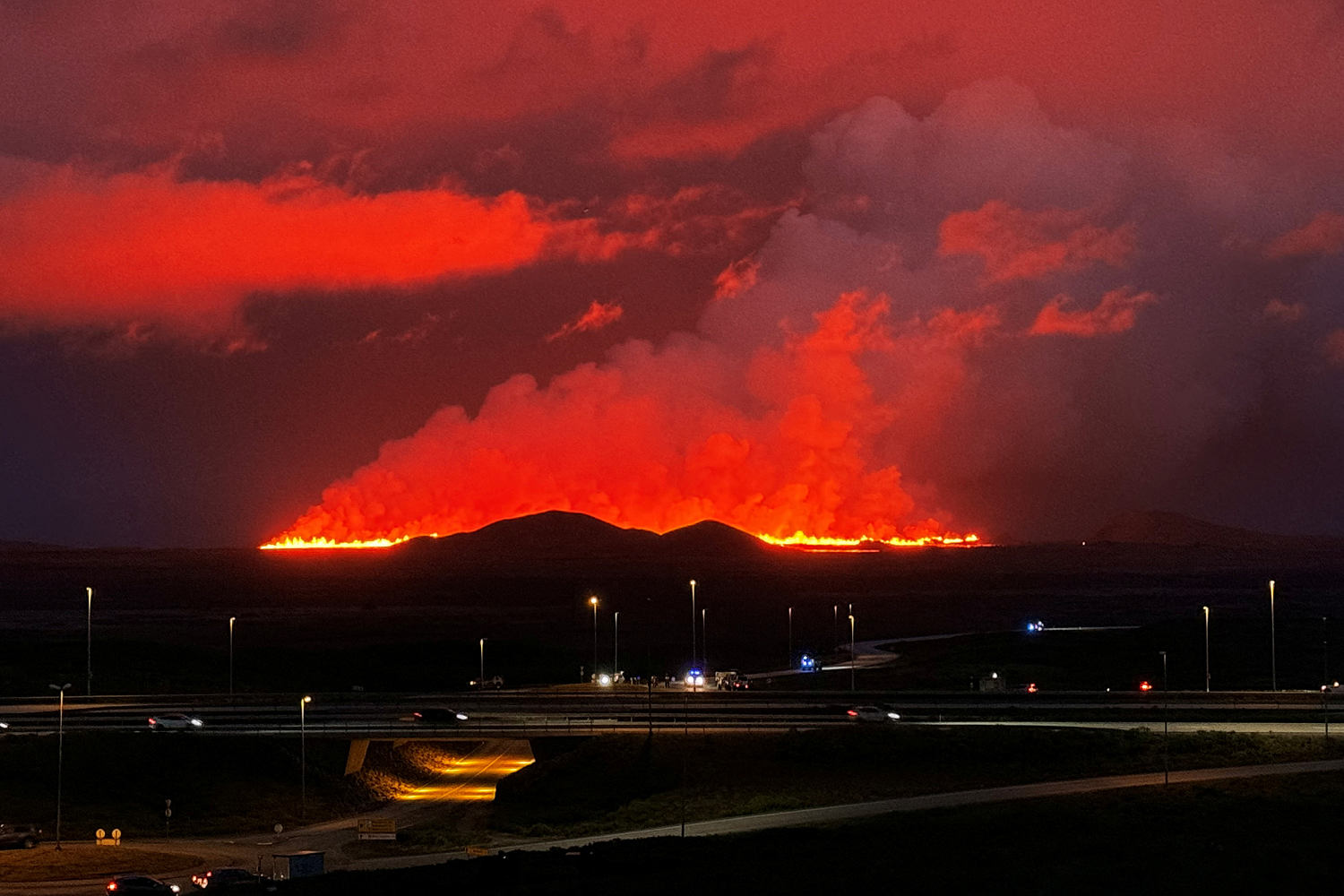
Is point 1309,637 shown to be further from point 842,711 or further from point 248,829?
point 248,829

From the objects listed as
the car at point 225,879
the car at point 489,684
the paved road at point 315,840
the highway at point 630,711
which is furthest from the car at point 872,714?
the car at point 225,879

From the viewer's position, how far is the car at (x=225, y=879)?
5609 centimetres

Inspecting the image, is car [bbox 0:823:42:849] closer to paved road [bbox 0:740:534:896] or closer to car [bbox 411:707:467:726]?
paved road [bbox 0:740:534:896]

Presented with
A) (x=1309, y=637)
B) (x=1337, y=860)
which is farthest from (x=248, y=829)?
(x=1309, y=637)

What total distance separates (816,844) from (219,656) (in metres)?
102

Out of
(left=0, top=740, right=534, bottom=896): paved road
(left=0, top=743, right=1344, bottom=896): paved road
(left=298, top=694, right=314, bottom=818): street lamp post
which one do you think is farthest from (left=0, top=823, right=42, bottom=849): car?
(left=298, top=694, right=314, bottom=818): street lamp post

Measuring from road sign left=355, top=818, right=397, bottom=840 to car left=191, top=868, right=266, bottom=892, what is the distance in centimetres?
904

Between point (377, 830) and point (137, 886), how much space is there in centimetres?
1510

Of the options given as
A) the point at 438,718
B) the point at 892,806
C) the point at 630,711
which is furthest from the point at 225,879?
the point at 630,711

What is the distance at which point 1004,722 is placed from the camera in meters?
85.6

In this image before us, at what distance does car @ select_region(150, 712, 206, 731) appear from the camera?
8669 cm

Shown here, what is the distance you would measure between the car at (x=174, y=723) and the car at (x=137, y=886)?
105 ft

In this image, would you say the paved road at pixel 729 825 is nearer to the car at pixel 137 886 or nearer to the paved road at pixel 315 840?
the paved road at pixel 315 840

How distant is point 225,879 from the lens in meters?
57.4
